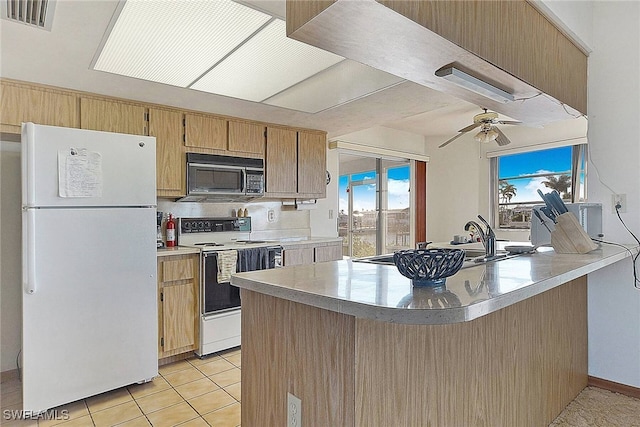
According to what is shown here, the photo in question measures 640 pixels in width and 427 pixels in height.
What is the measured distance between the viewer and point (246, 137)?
12.5 feet

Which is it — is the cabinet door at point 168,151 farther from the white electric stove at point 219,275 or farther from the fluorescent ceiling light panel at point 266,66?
the fluorescent ceiling light panel at point 266,66

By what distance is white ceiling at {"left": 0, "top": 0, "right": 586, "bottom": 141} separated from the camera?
1873mm

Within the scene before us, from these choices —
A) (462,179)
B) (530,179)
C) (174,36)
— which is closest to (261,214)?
(174,36)

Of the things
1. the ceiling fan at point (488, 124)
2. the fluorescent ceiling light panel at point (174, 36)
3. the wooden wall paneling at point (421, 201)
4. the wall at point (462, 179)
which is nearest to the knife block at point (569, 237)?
the ceiling fan at point (488, 124)

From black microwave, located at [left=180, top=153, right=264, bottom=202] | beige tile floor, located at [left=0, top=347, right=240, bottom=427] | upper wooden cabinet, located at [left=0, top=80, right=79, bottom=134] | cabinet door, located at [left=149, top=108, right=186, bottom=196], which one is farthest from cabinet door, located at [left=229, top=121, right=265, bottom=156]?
beige tile floor, located at [left=0, top=347, right=240, bottom=427]

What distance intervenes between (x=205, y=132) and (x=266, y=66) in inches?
49.5

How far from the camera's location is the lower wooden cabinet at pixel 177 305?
2.99 metres

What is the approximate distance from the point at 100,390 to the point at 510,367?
2.45 metres

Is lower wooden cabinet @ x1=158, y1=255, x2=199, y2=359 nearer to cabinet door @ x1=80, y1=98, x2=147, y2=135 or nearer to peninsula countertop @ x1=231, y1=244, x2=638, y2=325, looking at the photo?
cabinet door @ x1=80, y1=98, x2=147, y2=135

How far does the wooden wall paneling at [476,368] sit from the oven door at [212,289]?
221 cm

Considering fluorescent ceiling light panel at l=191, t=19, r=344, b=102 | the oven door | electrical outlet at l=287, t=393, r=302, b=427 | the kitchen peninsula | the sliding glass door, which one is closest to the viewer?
the kitchen peninsula

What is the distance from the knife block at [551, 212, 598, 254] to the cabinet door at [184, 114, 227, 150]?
280 centimetres

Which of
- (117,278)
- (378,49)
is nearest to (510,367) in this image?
(378,49)

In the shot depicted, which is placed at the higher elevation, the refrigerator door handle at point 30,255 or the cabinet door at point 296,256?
the refrigerator door handle at point 30,255
